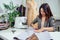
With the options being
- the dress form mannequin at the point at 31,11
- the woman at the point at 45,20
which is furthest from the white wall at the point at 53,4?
the woman at the point at 45,20

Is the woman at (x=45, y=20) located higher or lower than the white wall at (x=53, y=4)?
lower

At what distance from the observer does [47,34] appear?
3.95 ft

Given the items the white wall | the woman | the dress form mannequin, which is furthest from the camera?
the white wall

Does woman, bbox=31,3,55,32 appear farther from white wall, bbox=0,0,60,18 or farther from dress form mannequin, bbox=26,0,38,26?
white wall, bbox=0,0,60,18

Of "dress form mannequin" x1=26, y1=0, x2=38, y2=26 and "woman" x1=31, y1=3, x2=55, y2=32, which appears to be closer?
"woman" x1=31, y1=3, x2=55, y2=32

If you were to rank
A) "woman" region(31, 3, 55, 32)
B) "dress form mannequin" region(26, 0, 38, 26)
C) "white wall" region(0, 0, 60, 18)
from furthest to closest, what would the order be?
"white wall" region(0, 0, 60, 18), "dress form mannequin" region(26, 0, 38, 26), "woman" region(31, 3, 55, 32)

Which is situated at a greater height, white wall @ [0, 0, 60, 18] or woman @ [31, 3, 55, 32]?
white wall @ [0, 0, 60, 18]

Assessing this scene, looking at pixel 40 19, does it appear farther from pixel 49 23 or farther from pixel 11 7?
pixel 11 7

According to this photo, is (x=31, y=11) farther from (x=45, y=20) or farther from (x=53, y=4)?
(x=53, y=4)

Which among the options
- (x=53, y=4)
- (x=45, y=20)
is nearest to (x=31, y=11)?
(x=45, y=20)

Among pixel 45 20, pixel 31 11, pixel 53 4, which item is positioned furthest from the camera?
pixel 53 4

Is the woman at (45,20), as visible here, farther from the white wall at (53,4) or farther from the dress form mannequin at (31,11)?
the white wall at (53,4)

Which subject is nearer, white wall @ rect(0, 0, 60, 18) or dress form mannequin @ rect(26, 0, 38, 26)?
dress form mannequin @ rect(26, 0, 38, 26)

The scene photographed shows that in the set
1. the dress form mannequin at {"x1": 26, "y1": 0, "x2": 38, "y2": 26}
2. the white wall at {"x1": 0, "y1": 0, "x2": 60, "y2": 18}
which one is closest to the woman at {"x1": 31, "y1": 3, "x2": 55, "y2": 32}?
the dress form mannequin at {"x1": 26, "y1": 0, "x2": 38, "y2": 26}
